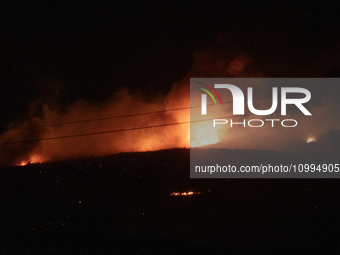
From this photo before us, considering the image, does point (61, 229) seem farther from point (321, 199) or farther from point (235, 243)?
point (321, 199)

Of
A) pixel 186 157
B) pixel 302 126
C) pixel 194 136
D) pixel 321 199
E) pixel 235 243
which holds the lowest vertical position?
pixel 235 243

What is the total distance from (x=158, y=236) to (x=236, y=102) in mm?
10083

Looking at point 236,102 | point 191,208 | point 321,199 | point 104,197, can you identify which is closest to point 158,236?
point 191,208

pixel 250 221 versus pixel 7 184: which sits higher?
pixel 7 184

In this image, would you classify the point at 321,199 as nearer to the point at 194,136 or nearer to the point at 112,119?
the point at 194,136

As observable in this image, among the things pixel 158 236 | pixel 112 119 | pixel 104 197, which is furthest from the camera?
pixel 112 119

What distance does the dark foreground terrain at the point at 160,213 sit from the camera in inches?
400

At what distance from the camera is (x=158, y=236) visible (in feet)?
35.9

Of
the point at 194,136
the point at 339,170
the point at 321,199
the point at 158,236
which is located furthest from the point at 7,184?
the point at 339,170

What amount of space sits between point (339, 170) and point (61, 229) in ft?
56.0

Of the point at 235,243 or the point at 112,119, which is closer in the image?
the point at 235,243

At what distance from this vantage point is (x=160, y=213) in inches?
509

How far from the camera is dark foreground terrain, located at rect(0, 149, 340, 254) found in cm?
1015

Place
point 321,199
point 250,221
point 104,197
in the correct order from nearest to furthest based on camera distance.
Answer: point 250,221 < point 321,199 < point 104,197
